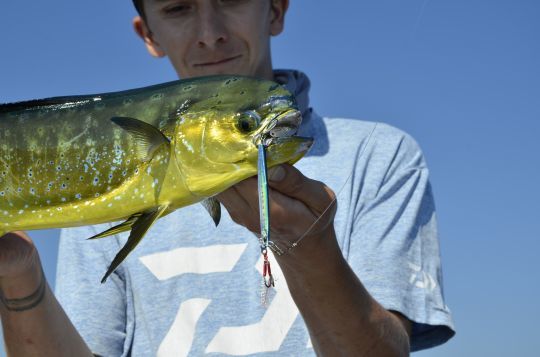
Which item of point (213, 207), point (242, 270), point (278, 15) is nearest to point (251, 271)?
point (242, 270)

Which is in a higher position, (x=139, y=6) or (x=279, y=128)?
(x=139, y=6)

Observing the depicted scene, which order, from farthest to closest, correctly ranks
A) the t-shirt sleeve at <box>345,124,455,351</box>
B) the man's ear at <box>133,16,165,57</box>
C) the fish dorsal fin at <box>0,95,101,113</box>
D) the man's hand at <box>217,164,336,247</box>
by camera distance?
the man's ear at <box>133,16,165,57</box> → the t-shirt sleeve at <box>345,124,455,351</box> → the man's hand at <box>217,164,336,247</box> → the fish dorsal fin at <box>0,95,101,113</box>

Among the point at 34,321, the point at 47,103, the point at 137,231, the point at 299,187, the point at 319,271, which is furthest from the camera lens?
the point at 34,321

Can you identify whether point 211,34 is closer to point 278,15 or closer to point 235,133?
point 278,15

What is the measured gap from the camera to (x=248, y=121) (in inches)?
110

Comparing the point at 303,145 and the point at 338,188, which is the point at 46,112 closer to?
the point at 303,145

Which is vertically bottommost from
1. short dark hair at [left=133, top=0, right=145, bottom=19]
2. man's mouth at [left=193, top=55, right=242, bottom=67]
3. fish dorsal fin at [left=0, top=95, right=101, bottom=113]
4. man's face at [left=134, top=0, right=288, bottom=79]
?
fish dorsal fin at [left=0, top=95, right=101, bottom=113]

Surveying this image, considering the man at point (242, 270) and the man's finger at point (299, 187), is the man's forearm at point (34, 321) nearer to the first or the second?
the man at point (242, 270)

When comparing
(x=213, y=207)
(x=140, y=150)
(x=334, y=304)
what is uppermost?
(x=140, y=150)

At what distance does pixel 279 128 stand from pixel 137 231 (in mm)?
Answer: 650

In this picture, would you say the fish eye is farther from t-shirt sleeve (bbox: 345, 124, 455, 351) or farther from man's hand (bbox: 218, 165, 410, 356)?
t-shirt sleeve (bbox: 345, 124, 455, 351)

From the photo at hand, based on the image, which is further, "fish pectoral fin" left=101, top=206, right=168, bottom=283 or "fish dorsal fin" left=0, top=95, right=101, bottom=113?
"fish dorsal fin" left=0, top=95, right=101, bottom=113

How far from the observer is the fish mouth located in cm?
274

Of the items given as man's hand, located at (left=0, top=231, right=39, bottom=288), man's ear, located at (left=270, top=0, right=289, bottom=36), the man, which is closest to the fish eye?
the man
